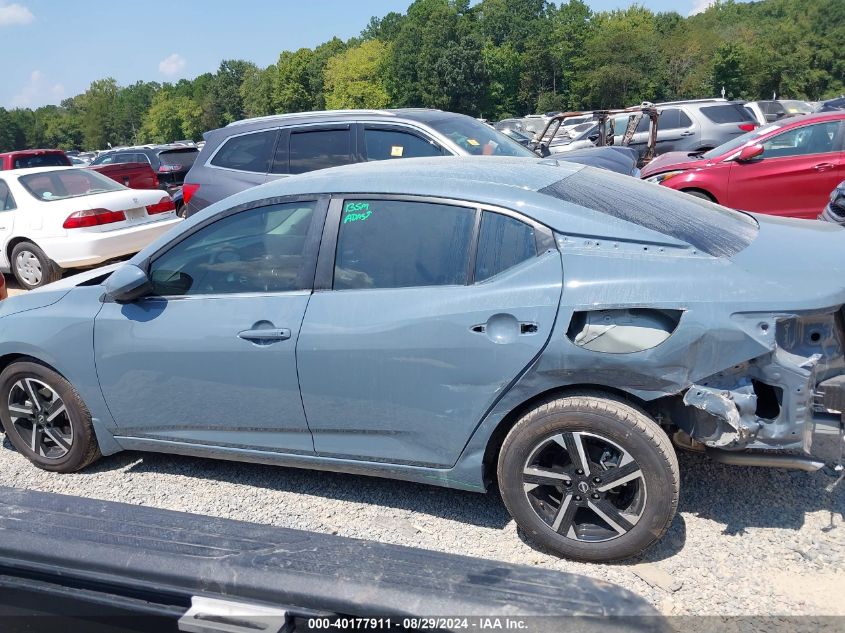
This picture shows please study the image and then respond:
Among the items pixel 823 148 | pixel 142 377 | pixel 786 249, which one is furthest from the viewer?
pixel 823 148

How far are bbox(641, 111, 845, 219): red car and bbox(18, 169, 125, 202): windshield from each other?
7.04 m

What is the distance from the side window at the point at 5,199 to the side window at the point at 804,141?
9.25 meters

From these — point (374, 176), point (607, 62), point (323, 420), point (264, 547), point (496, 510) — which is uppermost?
point (607, 62)

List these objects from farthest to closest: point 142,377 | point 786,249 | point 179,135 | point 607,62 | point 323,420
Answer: point 179,135, point 607,62, point 142,377, point 323,420, point 786,249

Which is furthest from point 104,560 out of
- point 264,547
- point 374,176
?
point 374,176

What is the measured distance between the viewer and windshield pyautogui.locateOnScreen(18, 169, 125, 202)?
883cm

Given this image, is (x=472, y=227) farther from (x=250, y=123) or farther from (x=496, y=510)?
(x=250, y=123)

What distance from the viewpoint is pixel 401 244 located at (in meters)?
3.24

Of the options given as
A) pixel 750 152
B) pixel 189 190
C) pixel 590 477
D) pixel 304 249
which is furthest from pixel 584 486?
pixel 750 152

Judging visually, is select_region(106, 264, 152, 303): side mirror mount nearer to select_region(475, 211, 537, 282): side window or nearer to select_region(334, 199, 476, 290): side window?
select_region(334, 199, 476, 290): side window

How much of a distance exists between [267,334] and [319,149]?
4409 mm

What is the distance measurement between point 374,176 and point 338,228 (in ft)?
1.05

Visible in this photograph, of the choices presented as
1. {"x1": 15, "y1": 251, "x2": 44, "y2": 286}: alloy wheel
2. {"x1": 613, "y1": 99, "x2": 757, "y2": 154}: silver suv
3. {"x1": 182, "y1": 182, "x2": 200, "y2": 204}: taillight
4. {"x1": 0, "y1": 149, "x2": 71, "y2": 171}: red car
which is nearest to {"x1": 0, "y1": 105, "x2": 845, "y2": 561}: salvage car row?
{"x1": 182, "y1": 182, "x2": 200, "y2": 204}: taillight

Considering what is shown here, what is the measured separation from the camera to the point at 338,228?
3.37 m
